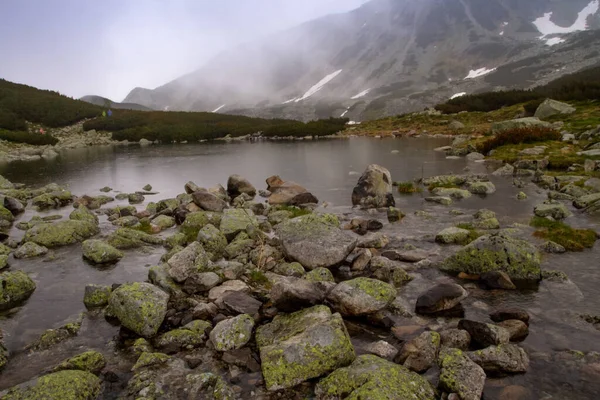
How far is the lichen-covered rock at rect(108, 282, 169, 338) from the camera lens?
29.4ft

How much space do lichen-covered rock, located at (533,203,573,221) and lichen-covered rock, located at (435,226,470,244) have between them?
478 centimetres

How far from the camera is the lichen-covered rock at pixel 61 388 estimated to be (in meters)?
6.46

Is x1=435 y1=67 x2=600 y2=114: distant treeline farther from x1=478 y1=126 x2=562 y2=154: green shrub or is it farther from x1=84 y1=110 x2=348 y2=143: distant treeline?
x1=478 y1=126 x2=562 y2=154: green shrub

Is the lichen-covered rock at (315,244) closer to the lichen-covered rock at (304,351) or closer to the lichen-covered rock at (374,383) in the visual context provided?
the lichen-covered rock at (304,351)

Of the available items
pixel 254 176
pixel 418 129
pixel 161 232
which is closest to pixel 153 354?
pixel 161 232

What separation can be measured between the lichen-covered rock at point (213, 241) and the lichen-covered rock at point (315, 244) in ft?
7.76

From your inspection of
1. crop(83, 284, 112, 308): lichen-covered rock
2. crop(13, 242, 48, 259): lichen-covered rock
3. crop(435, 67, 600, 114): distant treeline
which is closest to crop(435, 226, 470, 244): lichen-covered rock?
crop(83, 284, 112, 308): lichen-covered rock

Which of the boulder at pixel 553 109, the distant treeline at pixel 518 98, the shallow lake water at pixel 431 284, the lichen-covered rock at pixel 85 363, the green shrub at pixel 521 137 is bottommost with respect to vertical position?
the shallow lake water at pixel 431 284

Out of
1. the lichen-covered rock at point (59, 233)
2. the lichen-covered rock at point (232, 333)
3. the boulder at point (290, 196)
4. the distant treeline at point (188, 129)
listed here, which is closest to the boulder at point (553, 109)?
the distant treeline at point (188, 129)

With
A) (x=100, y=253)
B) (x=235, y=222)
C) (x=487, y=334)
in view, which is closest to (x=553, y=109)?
(x=235, y=222)

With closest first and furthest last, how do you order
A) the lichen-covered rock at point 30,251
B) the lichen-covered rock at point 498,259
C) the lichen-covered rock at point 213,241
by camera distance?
the lichen-covered rock at point 498,259, the lichen-covered rock at point 213,241, the lichen-covered rock at point 30,251

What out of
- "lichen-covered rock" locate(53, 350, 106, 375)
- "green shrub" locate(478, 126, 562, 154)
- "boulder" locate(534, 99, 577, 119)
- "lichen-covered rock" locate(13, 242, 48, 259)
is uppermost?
"boulder" locate(534, 99, 577, 119)

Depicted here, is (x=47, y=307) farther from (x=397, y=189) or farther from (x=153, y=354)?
(x=397, y=189)

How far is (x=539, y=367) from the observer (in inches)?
286
